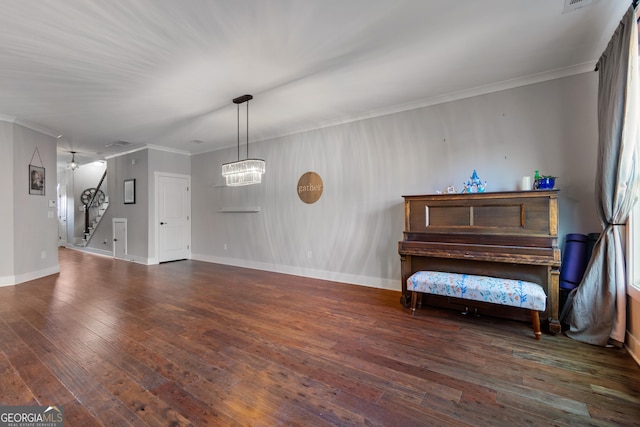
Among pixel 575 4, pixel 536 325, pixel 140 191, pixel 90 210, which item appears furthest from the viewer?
pixel 90 210

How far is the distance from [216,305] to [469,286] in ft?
9.46

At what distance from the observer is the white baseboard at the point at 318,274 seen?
4.23m

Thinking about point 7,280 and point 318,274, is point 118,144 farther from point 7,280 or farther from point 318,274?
point 318,274

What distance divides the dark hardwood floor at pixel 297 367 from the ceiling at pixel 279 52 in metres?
2.63

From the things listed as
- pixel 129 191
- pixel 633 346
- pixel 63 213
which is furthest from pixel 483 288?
pixel 63 213

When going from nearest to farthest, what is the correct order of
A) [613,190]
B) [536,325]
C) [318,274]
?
1. [613,190]
2. [536,325]
3. [318,274]

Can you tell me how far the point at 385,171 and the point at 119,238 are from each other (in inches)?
267

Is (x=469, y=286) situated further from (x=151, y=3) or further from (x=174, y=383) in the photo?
(x=151, y=3)

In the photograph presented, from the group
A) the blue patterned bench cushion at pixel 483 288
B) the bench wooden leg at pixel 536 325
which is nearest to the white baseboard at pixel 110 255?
the blue patterned bench cushion at pixel 483 288

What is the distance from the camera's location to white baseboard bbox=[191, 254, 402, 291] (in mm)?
4234

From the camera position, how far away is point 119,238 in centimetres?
710

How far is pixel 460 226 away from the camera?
322 cm

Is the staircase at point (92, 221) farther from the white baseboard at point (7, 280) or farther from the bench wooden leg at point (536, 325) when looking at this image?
the bench wooden leg at point (536, 325)

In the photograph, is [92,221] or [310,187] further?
[92,221]
